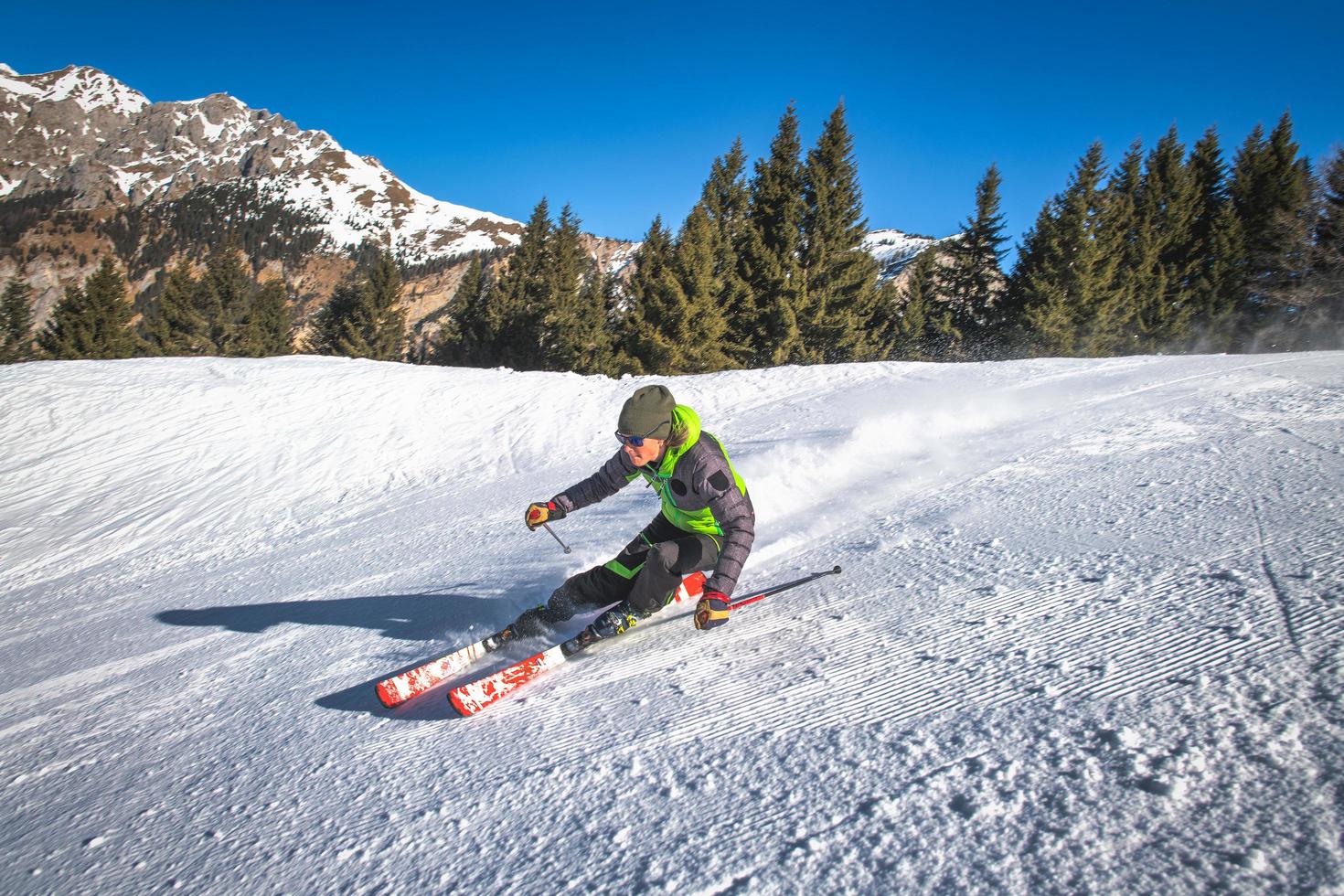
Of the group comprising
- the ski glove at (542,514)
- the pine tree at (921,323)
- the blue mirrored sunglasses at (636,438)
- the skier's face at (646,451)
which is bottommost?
the ski glove at (542,514)

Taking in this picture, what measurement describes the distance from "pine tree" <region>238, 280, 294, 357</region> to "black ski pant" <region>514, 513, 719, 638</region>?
44010 millimetres

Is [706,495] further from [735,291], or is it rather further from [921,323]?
[921,323]

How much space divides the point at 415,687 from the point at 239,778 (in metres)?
0.86

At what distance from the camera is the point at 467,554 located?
255 inches

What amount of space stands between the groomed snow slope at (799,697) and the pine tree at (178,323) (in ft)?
123

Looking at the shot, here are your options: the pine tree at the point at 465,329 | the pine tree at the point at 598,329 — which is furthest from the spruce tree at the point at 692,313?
the pine tree at the point at 465,329

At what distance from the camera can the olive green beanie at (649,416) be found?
12.5 ft

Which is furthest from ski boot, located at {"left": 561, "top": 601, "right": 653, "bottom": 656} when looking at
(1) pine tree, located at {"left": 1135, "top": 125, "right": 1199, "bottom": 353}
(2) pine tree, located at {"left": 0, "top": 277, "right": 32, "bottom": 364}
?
(2) pine tree, located at {"left": 0, "top": 277, "right": 32, "bottom": 364}

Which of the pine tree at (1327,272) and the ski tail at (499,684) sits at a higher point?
the pine tree at (1327,272)

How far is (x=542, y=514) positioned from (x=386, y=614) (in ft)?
5.94

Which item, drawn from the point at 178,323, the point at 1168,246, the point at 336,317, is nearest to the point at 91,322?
the point at 178,323

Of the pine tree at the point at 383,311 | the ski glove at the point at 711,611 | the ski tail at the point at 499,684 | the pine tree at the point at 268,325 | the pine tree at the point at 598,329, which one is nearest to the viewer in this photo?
the ski tail at the point at 499,684

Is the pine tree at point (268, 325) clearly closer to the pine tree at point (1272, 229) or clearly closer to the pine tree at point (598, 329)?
the pine tree at point (598, 329)

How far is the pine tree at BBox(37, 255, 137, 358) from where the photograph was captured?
35375mm
